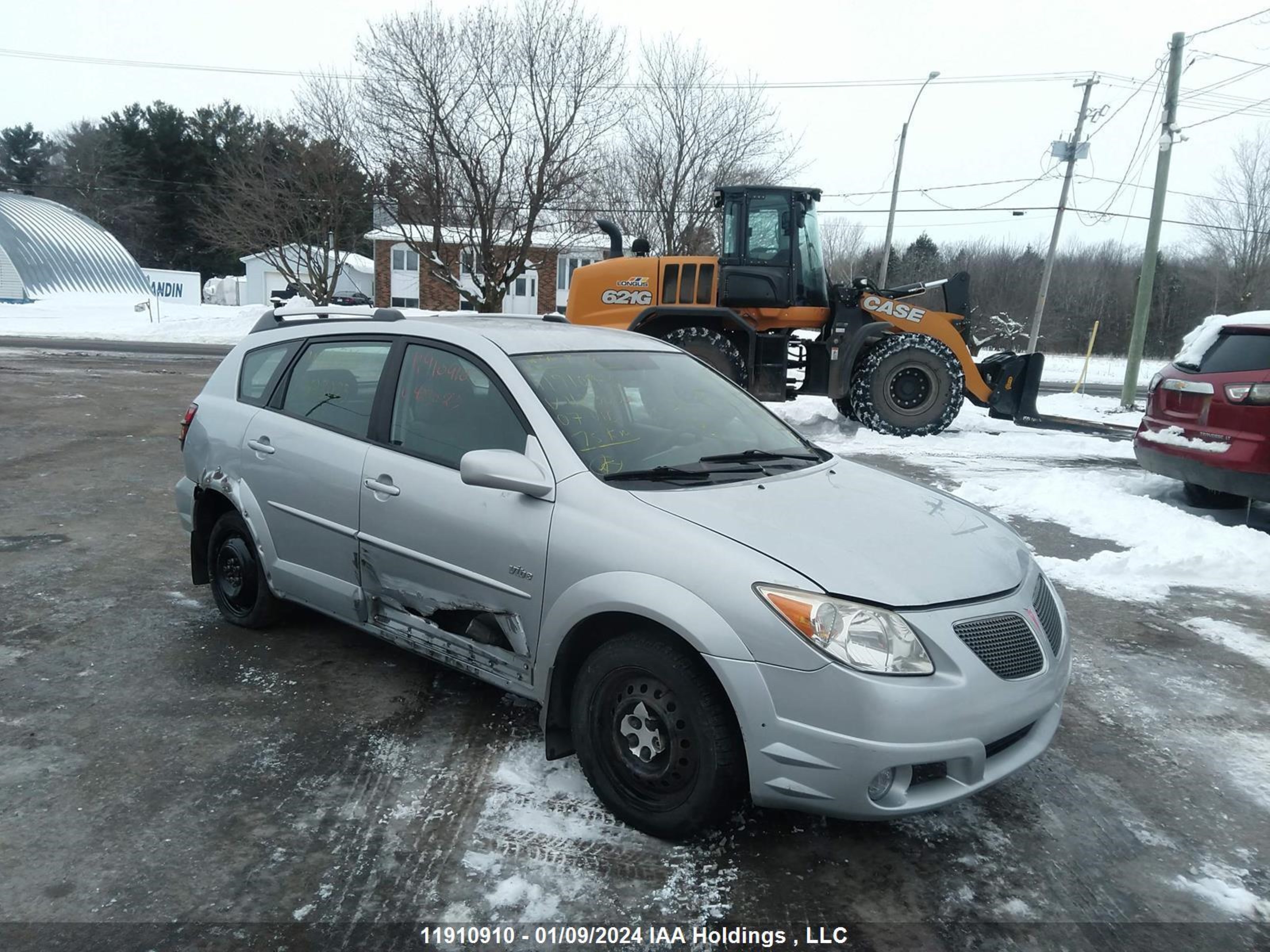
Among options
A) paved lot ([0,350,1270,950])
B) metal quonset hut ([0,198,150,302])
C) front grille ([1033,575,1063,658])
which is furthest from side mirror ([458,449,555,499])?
metal quonset hut ([0,198,150,302])

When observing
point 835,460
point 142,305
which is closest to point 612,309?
point 835,460

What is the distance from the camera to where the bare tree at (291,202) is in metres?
30.0

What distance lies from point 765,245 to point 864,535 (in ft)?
31.1

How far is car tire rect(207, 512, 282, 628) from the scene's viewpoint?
447 cm

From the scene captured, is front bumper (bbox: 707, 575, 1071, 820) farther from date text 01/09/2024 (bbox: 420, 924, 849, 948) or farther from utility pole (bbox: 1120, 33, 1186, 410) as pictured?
utility pole (bbox: 1120, 33, 1186, 410)

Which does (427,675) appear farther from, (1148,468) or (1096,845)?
(1148,468)

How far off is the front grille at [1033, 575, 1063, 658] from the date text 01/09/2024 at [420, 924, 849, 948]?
122cm

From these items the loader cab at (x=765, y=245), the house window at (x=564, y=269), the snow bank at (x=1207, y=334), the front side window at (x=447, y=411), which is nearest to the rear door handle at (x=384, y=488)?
the front side window at (x=447, y=411)

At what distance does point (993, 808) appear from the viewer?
3164mm

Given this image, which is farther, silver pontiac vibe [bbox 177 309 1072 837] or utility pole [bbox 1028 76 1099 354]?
utility pole [bbox 1028 76 1099 354]

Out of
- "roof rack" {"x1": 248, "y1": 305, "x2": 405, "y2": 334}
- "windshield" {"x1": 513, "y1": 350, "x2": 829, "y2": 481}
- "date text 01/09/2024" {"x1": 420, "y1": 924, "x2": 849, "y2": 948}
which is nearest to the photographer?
"date text 01/09/2024" {"x1": 420, "y1": 924, "x2": 849, "y2": 948}

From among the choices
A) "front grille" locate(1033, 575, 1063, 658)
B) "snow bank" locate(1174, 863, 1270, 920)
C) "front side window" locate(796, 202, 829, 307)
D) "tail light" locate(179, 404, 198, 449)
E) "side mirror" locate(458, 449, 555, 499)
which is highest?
"front side window" locate(796, 202, 829, 307)

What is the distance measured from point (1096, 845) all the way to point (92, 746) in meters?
3.66

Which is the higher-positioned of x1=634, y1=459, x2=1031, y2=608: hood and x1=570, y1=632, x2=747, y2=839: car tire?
x1=634, y1=459, x2=1031, y2=608: hood
